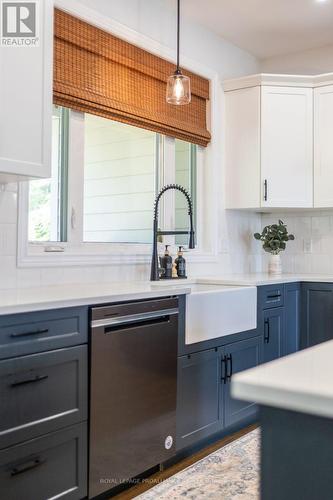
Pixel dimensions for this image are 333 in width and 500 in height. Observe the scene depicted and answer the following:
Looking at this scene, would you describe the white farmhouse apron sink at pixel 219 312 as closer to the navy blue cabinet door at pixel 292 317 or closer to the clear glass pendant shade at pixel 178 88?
the navy blue cabinet door at pixel 292 317

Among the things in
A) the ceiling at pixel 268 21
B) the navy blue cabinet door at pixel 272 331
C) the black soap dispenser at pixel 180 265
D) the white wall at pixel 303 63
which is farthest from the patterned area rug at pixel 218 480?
the white wall at pixel 303 63

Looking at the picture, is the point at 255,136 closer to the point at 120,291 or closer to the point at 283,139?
the point at 283,139

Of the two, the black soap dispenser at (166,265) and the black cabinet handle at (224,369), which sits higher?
the black soap dispenser at (166,265)

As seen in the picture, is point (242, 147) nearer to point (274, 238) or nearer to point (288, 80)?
point (288, 80)

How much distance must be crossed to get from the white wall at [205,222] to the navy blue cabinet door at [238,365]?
0.72 m

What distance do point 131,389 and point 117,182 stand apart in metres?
1.51

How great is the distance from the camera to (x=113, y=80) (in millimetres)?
3055

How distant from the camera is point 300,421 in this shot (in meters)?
0.78

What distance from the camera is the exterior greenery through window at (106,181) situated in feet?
9.50

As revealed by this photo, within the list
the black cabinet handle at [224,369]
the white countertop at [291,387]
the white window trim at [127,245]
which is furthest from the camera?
the black cabinet handle at [224,369]

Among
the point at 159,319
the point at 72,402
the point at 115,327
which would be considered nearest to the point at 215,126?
the point at 159,319

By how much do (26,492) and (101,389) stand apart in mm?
476

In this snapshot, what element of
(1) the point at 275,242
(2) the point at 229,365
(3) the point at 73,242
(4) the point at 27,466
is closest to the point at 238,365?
(2) the point at 229,365

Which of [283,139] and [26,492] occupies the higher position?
[283,139]
